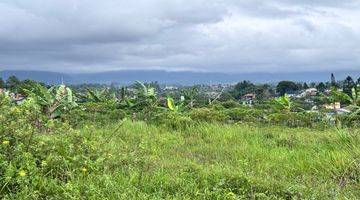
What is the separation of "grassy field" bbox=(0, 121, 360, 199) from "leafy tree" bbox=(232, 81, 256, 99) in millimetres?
12702

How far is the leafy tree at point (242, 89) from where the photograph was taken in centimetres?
2198

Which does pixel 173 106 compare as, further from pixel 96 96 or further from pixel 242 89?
pixel 242 89

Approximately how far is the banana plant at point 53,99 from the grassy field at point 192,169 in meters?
3.09

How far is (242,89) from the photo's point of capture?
2339 centimetres

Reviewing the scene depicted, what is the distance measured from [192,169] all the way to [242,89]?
1713cm

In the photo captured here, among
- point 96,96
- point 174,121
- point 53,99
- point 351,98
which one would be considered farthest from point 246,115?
point 96,96

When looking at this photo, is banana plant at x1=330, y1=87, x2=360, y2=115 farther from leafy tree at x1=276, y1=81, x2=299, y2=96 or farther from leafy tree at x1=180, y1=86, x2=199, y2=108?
leafy tree at x1=276, y1=81, x2=299, y2=96

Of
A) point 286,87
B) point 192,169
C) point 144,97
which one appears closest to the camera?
point 192,169

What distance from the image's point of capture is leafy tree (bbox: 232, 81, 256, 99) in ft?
72.1

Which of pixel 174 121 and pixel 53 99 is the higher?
pixel 53 99

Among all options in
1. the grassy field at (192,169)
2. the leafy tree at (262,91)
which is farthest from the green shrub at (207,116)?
the leafy tree at (262,91)

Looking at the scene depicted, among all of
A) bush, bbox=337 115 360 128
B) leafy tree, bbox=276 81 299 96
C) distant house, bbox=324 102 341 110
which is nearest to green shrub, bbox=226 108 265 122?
distant house, bbox=324 102 341 110

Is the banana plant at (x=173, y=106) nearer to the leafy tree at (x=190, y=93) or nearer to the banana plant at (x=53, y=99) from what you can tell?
the leafy tree at (x=190, y=93)

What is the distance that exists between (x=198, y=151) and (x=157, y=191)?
288cm
